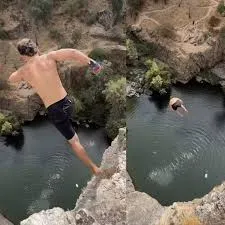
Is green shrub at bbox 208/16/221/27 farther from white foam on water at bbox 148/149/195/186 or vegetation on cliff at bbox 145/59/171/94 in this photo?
white foam on water at bbox 148/149/195/186

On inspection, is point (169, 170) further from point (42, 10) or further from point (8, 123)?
point (42, 10)

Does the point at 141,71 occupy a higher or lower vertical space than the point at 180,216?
lower

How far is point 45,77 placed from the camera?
4.68 feet

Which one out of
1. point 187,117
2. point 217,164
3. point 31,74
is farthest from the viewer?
point 187,117

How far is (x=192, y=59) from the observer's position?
6.32 meters

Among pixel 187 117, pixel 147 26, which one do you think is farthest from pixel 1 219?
pixel 147 26

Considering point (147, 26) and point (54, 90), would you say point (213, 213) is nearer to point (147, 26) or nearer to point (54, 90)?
point (54, 90)

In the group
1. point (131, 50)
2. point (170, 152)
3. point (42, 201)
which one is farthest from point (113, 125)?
point (131, 50)

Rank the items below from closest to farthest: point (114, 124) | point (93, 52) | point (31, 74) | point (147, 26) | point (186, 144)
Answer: point (31, 74)
point (114, 124)
point (93, 52)
point (186, 144)
point (147, 26)

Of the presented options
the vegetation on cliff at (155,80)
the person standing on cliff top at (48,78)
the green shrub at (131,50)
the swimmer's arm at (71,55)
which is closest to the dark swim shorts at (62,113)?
the person standing on cliff top at (48,78)

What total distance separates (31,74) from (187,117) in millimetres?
3953

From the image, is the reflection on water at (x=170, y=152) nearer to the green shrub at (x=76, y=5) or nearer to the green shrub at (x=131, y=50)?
the green shrub at (x=131, y=50)

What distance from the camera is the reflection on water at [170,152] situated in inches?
170

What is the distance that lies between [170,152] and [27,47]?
3616 mm
